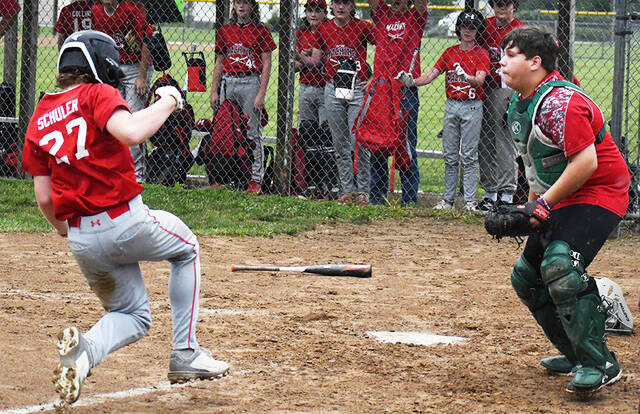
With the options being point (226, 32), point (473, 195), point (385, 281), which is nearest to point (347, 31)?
point (226, 32)

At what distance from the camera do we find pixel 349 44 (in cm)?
1041

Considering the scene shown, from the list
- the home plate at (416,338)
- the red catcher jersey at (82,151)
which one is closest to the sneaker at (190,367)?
the red catcher jersey at (82,151)

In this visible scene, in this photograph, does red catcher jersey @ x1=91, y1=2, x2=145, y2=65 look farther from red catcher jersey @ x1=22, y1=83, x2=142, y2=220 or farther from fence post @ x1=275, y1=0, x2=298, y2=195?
red catcher jersey @ x1=22, y1=83, x2=142, y2=220

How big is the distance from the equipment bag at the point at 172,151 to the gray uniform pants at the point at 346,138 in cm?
199

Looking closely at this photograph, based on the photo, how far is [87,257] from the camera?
4051 millimetres

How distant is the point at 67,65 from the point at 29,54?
8.73 meters

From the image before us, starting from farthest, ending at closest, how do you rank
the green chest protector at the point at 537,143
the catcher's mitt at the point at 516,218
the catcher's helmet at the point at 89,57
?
the green chest protector at the point at 537,143 < the catcher's mitt at the point at 516,218 < the catcher's helmet at the point at 89,57

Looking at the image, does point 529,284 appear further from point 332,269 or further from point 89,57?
point 89,57

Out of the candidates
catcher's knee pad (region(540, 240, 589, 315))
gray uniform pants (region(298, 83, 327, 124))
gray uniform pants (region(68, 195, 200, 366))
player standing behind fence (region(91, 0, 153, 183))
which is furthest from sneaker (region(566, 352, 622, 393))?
player standing behind fence (region(91, 0, 153, 183))

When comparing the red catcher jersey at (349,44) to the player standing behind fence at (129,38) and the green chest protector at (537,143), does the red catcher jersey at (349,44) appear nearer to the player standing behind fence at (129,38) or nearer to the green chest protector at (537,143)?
the player standing behind fence at (129,38)

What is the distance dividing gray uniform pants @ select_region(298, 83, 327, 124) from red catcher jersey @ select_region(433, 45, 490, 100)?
1.63 meters

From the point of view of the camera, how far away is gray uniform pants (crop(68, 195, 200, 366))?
4.01 meters

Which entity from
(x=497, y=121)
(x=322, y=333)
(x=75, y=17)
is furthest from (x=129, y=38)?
(x=322, y=333)

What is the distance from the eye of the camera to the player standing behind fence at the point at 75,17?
11.2 meters
